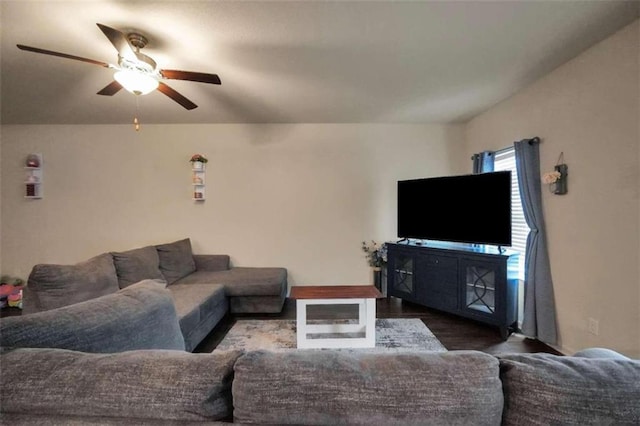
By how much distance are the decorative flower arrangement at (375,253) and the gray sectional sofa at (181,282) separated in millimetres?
1273

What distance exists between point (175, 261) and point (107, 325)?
7.98 ft

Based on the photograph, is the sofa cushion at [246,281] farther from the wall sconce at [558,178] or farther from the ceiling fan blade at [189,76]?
the wall sconce at [558,178]

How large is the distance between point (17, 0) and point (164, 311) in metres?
2.09

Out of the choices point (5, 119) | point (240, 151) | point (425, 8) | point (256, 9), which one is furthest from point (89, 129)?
point (425, 8)

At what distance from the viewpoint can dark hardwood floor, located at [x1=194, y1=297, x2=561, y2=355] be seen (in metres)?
2.42

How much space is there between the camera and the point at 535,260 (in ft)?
8.04

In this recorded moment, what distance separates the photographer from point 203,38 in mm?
1888

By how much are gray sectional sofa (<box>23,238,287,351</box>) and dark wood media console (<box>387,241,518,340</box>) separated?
5.22 ft

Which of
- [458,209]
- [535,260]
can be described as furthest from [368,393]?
[458,209]

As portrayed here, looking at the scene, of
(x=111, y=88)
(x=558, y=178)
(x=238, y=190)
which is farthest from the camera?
(x=238, y=190)

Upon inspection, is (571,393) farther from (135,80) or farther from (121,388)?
(135,80)

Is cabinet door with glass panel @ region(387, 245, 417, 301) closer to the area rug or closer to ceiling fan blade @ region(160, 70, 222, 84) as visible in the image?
the area rug

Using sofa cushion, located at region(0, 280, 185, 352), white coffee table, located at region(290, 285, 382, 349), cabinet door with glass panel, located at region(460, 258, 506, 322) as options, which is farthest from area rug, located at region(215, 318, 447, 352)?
sofa cushion, located at region(0, 280, 185, 352)

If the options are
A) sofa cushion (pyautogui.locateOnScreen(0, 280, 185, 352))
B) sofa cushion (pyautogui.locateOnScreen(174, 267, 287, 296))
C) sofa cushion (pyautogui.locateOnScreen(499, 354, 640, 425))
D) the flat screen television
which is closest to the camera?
sofa cushion (pyautogui.locateOnScreen(499, 354, 640, 425))
